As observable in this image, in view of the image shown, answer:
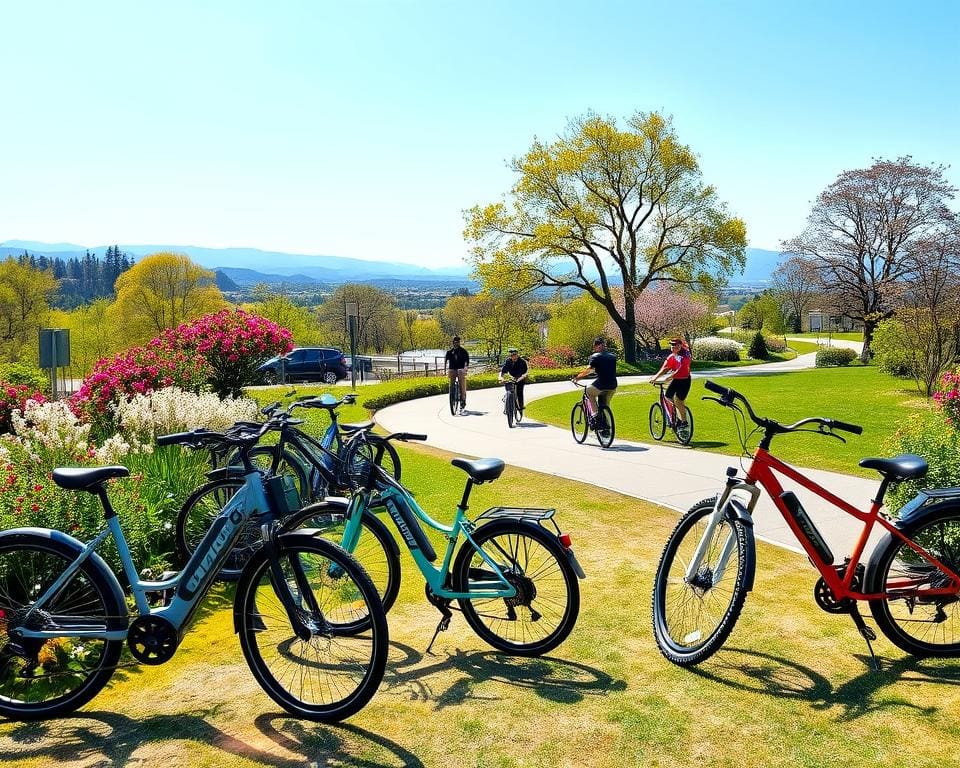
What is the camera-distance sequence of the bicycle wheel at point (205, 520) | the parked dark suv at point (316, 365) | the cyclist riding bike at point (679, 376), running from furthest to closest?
the parked dark suv at point (316, 365), the cyclist riding bike at point (679, 376), the bicycle wheel at point (205, 520)

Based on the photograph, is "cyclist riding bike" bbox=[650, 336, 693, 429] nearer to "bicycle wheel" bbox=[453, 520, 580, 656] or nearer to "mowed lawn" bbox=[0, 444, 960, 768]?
"mowed lawn" bbox=[0, 444, 960, 768]

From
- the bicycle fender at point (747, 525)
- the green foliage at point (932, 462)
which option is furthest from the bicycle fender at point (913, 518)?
the green foliage at point (932, 462)

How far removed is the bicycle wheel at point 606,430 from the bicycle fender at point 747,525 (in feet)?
30.3

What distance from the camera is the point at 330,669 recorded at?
3.79 metres

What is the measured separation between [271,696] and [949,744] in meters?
3.11

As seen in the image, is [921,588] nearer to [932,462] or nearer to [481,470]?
[932,462]

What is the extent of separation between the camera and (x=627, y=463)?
11.7 m

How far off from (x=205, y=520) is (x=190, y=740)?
2.63 meters

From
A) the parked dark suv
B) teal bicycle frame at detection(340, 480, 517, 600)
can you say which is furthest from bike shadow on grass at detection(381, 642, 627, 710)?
the parked dark suv

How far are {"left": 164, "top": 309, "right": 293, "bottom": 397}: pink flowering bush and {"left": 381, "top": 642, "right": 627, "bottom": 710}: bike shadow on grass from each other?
32.9ft

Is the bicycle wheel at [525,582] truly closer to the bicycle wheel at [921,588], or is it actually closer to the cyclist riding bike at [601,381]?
the bicycle wheel at [921,588]

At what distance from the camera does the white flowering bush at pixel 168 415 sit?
27.0ft

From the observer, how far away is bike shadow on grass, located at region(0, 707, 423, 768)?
346 cm

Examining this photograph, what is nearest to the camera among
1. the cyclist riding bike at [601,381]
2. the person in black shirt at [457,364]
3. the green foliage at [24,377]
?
the cyclist riding bike at [601,381]
